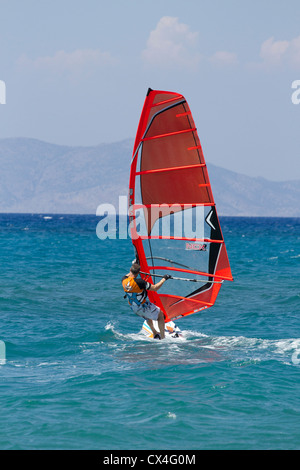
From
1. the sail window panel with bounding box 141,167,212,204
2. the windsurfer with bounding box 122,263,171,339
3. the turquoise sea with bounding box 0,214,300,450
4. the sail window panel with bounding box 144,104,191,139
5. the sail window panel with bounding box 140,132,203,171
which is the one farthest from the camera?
the sail window panel with bounding box 141,167,212,204

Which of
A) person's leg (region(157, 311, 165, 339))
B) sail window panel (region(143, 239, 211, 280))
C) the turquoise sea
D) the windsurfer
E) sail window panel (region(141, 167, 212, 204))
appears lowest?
the turquoise sea

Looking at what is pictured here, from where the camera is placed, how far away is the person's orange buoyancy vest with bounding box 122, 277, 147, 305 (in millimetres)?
11742

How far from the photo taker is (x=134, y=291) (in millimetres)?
11844

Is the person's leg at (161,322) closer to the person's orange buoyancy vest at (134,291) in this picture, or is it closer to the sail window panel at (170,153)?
the person's orange buoyancy vest at (134,291)

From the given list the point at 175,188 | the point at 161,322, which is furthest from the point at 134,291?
the point at 175,188

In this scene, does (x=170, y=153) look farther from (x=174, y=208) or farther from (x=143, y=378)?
(x=143, y=378)

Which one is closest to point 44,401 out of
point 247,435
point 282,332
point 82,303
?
point 247,435

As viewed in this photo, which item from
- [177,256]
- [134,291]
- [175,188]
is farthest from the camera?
[177,256]

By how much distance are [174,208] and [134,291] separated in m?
1.88

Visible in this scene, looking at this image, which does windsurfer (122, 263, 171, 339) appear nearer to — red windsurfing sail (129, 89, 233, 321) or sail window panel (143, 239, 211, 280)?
red windsurfing sail (129, 89, 233, 321)

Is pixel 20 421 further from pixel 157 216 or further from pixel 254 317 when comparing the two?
pixel 254 317

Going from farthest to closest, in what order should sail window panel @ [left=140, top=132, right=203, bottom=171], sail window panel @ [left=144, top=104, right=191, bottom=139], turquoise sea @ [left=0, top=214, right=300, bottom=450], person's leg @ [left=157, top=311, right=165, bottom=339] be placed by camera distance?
person's leg @ [left=157, top=311, right=165, bottom=339]
sail window panel @ [left=140, top=132, right=203, bottom=171]
sail window panel @ [left=144, top=104, right=191, bottom=139]
turquoise sea @ [left=0, top=214, right=300, bottom=450]

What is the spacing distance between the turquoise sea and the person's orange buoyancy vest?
37.7 inches

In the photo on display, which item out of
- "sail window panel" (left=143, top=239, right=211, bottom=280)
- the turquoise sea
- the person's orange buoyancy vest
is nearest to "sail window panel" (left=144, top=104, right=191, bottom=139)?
"sail window panel" (left=143, top=239, right=211, bottom=280)
